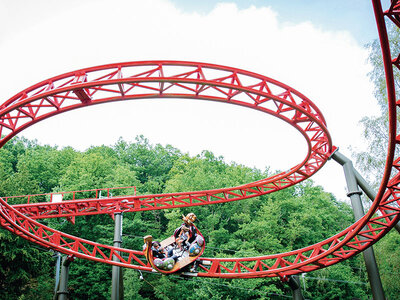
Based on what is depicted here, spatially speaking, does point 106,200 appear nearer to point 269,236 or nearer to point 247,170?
point 269,236

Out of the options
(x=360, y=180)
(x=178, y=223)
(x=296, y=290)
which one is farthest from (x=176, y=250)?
(x=178, y=223)

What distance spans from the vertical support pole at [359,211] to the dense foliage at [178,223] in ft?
17.4

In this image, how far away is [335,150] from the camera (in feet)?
36.3

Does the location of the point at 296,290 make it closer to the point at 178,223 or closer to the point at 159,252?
the point at 159,252

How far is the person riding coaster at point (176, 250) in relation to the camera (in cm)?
1020

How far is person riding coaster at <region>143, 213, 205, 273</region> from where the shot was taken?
10.2 metres

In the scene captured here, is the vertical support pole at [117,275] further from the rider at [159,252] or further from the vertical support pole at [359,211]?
the vertical support pole at [359,211]

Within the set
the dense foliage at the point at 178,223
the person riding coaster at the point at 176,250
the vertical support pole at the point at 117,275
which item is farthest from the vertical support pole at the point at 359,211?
the vertical support pole at the point at 117,275

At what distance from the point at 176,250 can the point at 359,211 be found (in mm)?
4748

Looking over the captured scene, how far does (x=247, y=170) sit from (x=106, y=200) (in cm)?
1871

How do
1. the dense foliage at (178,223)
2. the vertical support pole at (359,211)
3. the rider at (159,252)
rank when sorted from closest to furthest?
the vertical support pole at (359,211) < the rider at (159,252) < the dense foliage at (178,223)

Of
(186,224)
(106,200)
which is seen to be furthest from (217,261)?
(106,200)

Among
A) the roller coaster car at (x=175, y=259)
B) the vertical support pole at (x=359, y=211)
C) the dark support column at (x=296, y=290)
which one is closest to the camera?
the vertical support pole at (x=359, y=211)

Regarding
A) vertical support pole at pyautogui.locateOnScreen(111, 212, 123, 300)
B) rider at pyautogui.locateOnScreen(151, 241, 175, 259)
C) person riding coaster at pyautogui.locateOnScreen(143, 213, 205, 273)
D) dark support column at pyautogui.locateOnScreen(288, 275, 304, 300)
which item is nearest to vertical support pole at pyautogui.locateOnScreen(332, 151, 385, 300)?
dark support column at pyautogui.locateOnScreen(288, 275, 304, 300)
